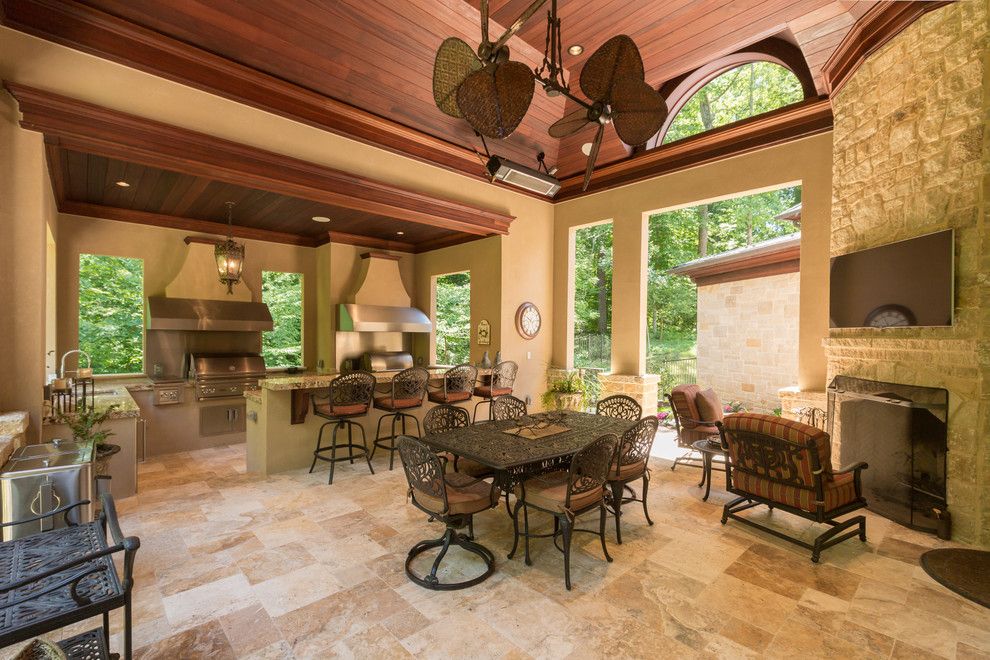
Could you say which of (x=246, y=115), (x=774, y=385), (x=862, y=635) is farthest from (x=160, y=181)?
(x=774, y=385)

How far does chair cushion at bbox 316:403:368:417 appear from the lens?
179 inches

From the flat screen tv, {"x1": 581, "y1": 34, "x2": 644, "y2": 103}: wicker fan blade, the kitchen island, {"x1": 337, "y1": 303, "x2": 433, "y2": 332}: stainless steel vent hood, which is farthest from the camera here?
{"x1": 337, "y1": 303, "x2": 433, "y2": 332}: stainless steel vent hood

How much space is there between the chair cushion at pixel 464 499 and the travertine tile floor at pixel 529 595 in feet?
1.52

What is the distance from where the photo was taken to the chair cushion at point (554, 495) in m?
2.80

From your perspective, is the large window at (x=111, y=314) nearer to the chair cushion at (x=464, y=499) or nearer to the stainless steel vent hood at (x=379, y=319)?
the stainless steel vent hood at (x=379, y=319)

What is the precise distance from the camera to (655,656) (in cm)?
210

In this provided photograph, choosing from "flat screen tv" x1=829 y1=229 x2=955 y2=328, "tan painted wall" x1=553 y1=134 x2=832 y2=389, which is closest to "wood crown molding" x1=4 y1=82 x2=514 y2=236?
"tan painted wall" x1=553 y1=134 x2=832 y2=389

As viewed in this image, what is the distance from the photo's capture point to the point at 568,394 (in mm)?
6605

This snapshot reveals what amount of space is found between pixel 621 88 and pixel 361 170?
10.9ft

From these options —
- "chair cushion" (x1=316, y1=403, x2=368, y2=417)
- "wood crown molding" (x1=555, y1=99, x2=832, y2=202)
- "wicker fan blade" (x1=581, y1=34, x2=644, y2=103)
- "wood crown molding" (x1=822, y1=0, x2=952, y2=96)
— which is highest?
"wood crown molding" (x1=822, y1=0, x2=952, y2=96)

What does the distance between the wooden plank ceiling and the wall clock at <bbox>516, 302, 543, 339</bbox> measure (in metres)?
2.88

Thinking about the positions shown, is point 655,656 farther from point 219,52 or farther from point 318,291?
point 318,291

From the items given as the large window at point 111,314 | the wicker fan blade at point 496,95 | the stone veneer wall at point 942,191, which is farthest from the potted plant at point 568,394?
the large window at point 111,314

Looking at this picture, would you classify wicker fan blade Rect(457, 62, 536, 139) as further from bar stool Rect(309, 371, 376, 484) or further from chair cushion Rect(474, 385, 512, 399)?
chair cushion Rect(474, 385, 512, 399)
